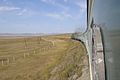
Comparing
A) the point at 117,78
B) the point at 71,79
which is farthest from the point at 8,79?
the point at 117,78

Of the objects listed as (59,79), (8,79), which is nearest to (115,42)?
(59,79)

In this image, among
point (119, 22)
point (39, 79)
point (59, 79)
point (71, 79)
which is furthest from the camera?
point (39, 79)

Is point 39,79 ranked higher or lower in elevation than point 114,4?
lower

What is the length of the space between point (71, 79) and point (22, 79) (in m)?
6.59

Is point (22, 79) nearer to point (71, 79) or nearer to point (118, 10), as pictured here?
point (71, 79)

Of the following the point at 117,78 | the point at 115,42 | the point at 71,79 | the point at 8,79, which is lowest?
the point at 8,79

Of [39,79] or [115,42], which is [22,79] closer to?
[39,79]

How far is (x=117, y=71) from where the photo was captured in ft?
2.01

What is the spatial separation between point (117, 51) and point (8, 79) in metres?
17.5

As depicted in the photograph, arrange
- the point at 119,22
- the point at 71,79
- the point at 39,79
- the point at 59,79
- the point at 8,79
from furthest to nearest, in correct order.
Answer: the point at 8,79 → the point at 39,79 → the point at 59,79 → the point at 71,79 → the point at 119,22

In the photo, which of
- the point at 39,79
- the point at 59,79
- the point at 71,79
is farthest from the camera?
the point at 39,79

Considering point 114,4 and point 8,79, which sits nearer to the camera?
point 114,4

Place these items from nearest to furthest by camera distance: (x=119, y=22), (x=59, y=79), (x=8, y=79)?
(x=119, y=22)
(x=59, y=79)
(x=8, y=79)

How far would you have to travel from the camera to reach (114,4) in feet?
2.04
